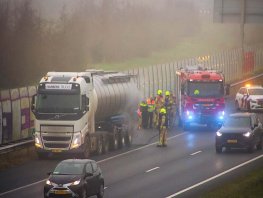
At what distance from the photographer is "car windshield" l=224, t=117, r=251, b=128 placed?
148 ft

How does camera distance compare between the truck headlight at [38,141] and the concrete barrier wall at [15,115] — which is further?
the concrete barrier wall at [15,115]

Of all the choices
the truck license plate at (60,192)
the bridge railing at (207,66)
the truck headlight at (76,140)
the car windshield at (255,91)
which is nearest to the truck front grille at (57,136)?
the truck headlight at (76,140)

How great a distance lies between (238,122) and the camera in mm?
45531

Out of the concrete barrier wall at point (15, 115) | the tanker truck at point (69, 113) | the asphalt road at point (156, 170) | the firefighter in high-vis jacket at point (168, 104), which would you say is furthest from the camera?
the firefighter in high-vis jacket at point (168, 104)

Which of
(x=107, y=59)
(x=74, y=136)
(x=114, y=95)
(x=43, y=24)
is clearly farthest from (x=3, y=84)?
(x=107, y=59)

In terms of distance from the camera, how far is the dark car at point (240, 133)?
44.1 m

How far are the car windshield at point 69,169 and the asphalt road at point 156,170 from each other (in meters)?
2.09

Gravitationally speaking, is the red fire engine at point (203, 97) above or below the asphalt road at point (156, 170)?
above

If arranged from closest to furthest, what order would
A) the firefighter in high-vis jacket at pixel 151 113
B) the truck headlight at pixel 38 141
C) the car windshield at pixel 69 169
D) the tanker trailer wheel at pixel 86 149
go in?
the car windshield at pixel 69 169 < the truck headlight at pixel 38 141 < the tanker trailer wheel at pixel 86 149 < the firefighter in high-vis jacket at pixel 151 113

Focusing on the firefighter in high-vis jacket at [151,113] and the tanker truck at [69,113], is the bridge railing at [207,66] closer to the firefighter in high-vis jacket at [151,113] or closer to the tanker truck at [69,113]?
the firefighter in high-vis jacket at [151,113]

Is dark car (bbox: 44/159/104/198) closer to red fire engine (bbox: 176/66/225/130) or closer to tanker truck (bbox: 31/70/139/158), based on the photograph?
tanker truck (bbox: 31/70/139/158)

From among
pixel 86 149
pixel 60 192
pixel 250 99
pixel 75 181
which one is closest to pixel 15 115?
pixel 86 149

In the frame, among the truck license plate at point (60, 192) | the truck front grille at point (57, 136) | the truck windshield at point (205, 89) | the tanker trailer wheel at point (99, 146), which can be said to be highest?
the truck windshield at point (205, 89)

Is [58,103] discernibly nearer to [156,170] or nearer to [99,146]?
[99,146]
